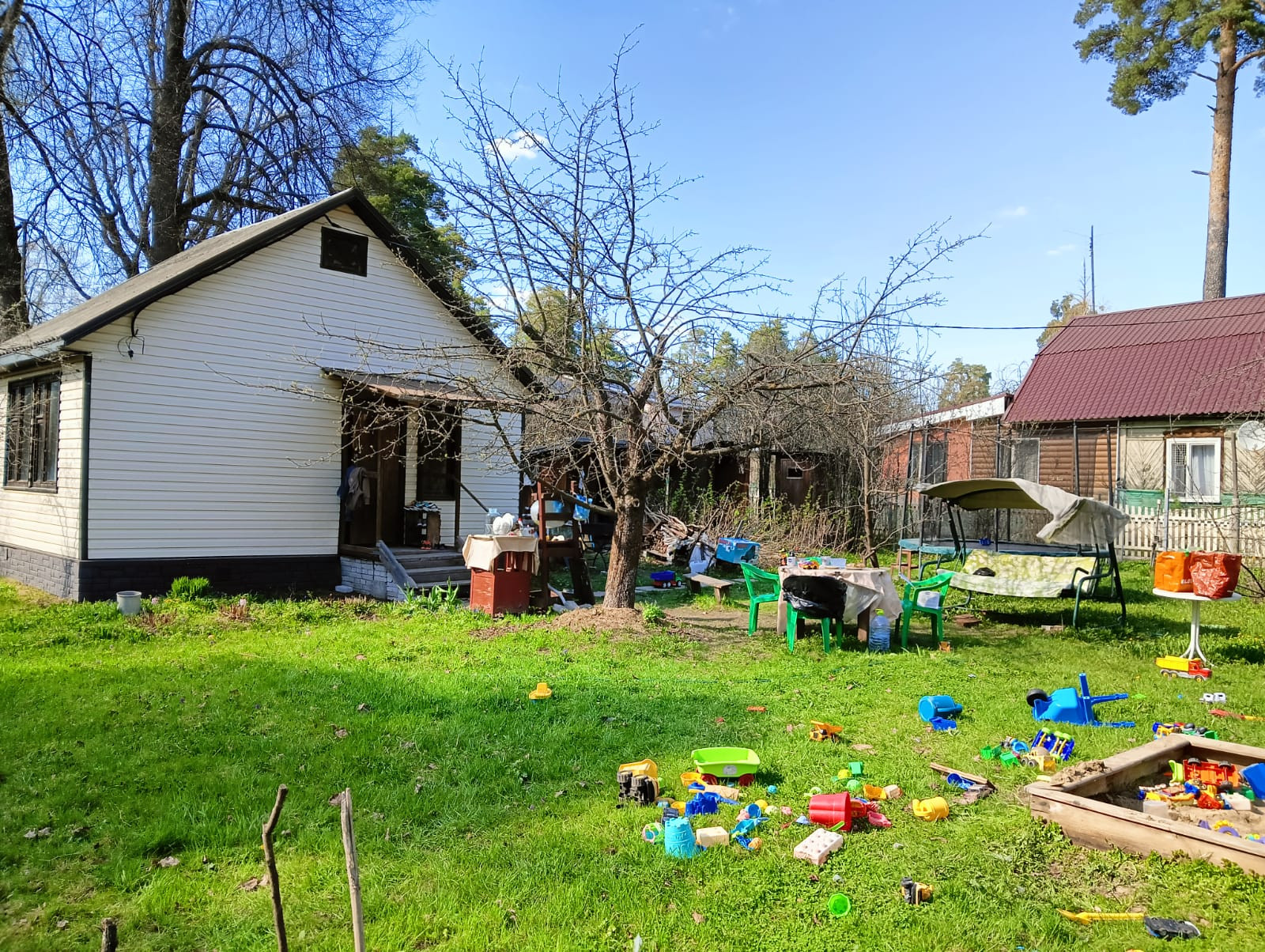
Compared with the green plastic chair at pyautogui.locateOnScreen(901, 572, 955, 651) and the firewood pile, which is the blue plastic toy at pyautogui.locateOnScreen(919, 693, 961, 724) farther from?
the firewood pile

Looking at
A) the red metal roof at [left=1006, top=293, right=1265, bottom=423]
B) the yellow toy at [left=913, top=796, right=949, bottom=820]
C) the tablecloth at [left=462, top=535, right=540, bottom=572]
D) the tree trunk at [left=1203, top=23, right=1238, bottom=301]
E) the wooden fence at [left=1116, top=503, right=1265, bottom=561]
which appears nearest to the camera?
the yellow toy at [left=913, top=796, right=949, bottom=820]

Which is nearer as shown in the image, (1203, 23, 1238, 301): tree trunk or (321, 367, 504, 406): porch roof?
(321, 367, 504, 406): porch roof

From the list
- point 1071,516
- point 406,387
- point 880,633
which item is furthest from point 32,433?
point 1071,516

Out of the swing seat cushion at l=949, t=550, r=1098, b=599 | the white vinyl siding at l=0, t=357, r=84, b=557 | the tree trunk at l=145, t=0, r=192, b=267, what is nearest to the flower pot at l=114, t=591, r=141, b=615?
the white vinyl siding at l=0, t=357, r=84, b=557

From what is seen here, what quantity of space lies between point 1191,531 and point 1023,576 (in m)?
7.64

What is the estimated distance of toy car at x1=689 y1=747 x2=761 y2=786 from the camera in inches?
176

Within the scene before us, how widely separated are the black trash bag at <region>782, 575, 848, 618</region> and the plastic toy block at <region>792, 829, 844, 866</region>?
4271mm

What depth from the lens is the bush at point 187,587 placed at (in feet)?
33.3

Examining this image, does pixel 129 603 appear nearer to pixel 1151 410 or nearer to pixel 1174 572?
pixel 1174 572

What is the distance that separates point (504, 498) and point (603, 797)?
9.65 meters

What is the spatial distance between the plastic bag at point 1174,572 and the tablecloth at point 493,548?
6630mm

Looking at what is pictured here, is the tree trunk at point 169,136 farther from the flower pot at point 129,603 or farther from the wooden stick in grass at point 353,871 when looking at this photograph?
the wooden stick in grass at point 353,871

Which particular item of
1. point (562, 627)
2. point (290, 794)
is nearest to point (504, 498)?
point (562, 627)

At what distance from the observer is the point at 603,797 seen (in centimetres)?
432
